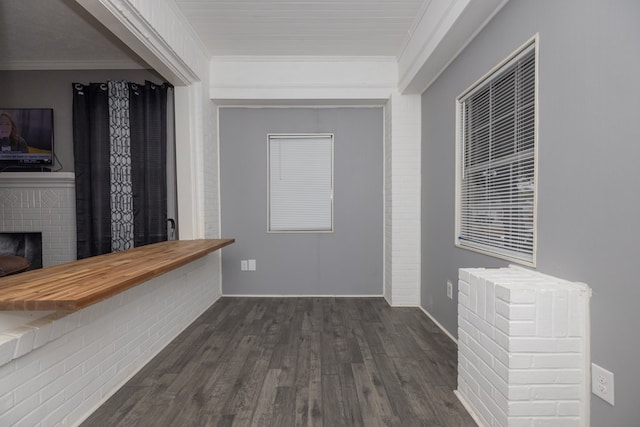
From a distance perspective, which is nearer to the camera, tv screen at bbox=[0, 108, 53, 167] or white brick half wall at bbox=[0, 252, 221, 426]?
white brick half wall at bbox=[0, 252, 221, 426]

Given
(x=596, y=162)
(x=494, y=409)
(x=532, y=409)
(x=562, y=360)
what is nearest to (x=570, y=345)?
(x=562, y=360)

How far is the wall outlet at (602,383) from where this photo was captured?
1.14 m

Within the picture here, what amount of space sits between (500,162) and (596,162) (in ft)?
2.34

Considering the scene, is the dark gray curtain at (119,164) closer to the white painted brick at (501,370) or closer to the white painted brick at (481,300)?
the white painted brick at (481,300)

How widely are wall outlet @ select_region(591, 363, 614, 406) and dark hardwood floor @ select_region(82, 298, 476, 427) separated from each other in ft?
1.98

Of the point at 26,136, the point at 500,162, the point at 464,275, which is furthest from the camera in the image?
the point at 26,136

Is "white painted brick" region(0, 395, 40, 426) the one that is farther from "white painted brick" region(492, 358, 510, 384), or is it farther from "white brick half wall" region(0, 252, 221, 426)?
"white painted brick" region(492, 358, 510, 384)

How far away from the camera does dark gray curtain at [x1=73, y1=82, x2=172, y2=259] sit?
121 inches

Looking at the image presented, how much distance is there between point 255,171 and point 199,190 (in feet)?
2.47

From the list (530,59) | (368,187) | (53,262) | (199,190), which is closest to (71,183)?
(53,262)

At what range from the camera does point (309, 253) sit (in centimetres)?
359

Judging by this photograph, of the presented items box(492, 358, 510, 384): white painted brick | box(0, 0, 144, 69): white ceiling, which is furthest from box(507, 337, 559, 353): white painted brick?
box(0, 0, 144, 69): white ceiling

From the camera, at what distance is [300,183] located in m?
3.58

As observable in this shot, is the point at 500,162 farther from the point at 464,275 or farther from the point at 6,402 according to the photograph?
the point at 6,402
